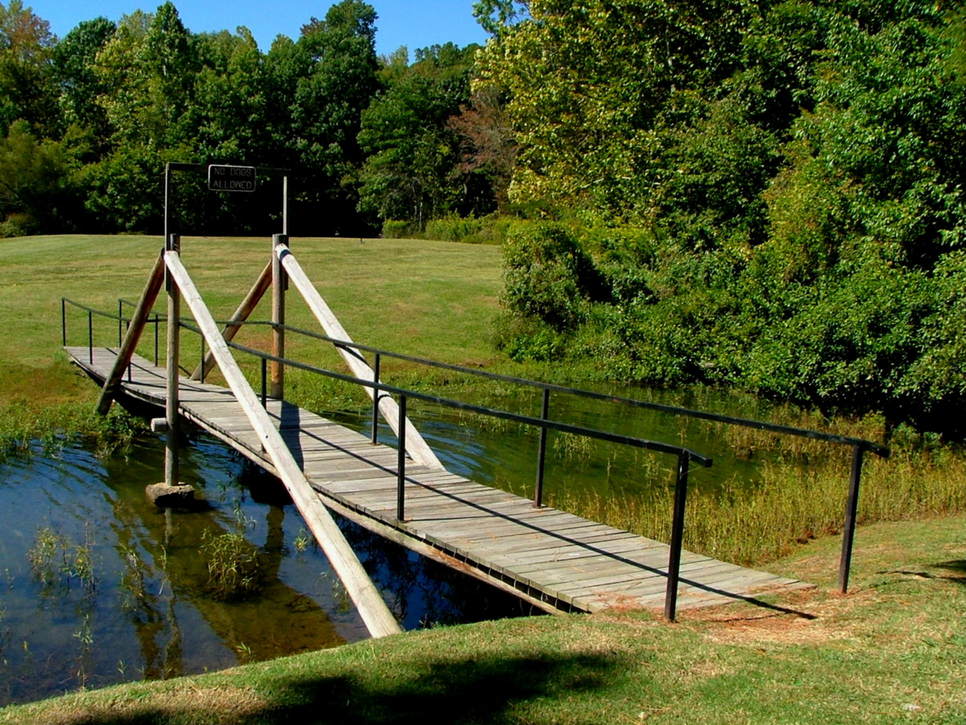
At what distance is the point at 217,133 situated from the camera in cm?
5441

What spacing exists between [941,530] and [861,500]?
1.57 meters

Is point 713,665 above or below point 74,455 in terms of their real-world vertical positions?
above

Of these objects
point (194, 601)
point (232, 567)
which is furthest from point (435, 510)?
point (194, 601)

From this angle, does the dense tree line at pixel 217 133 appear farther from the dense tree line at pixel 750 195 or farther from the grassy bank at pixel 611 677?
the grassy bank at pixel 611 677

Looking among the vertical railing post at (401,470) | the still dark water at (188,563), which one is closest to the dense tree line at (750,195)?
the still dark water at (188,563)

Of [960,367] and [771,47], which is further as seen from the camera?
[771,47]

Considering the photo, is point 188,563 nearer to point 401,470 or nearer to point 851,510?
point 401,470

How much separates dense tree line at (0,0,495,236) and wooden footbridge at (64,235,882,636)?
42366mm

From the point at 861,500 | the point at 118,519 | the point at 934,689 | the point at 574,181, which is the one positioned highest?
the point at 574,181

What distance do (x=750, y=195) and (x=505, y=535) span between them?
16873mm

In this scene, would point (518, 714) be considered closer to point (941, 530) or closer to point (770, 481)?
point (941, 530)

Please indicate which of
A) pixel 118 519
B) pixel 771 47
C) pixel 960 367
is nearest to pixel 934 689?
pixel 118 519

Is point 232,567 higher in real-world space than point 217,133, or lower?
lower

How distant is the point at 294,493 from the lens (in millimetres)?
7605
